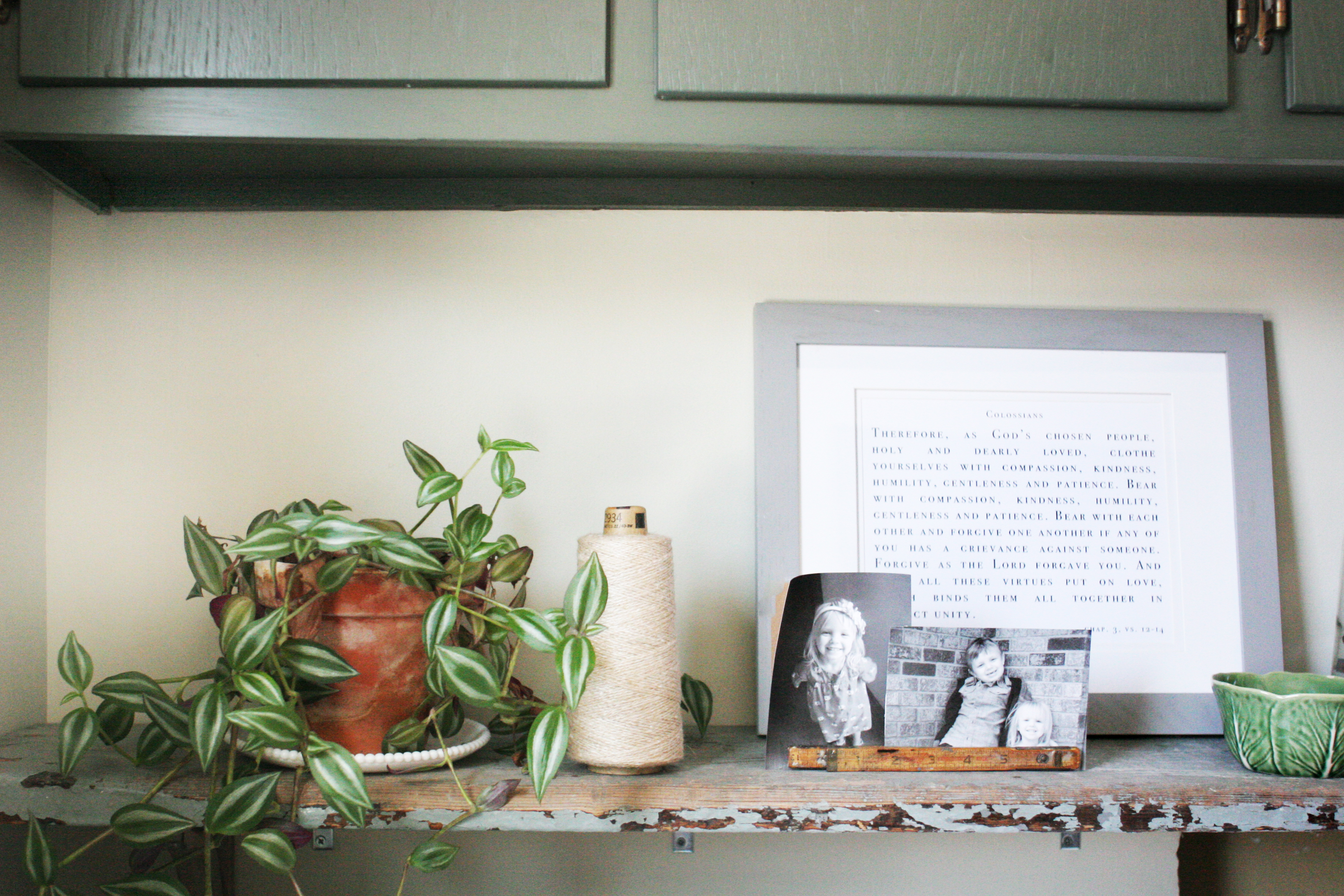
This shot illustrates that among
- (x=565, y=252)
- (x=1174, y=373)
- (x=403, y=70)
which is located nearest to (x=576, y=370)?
(x=565, y=252)

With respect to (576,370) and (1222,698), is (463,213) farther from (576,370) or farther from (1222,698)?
(1222,698)

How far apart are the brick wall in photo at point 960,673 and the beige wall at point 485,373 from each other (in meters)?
0.28

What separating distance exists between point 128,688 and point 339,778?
24 cm

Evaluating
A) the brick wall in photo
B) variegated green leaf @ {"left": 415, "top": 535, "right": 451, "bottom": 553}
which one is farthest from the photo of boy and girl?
variegated green leaf @ {"left": 415, "top": 535, "right": 451, "bottom": 553}

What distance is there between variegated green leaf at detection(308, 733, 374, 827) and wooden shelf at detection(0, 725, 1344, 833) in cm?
7

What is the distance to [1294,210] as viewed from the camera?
119 cm

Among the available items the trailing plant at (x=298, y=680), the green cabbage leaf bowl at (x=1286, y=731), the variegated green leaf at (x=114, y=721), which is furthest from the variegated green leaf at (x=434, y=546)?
the green cabbage leaf bowl at (x=1286, y=731)

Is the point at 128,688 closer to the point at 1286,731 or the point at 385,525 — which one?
the point at 385,525

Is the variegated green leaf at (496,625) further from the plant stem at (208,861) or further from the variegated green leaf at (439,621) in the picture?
the plant stem at (208,861)

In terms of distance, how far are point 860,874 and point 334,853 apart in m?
0.65

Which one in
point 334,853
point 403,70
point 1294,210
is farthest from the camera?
point 1294,210

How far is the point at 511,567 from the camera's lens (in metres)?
0.92

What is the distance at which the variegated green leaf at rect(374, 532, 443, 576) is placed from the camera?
76 centimetres

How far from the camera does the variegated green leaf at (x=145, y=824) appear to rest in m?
0.73
